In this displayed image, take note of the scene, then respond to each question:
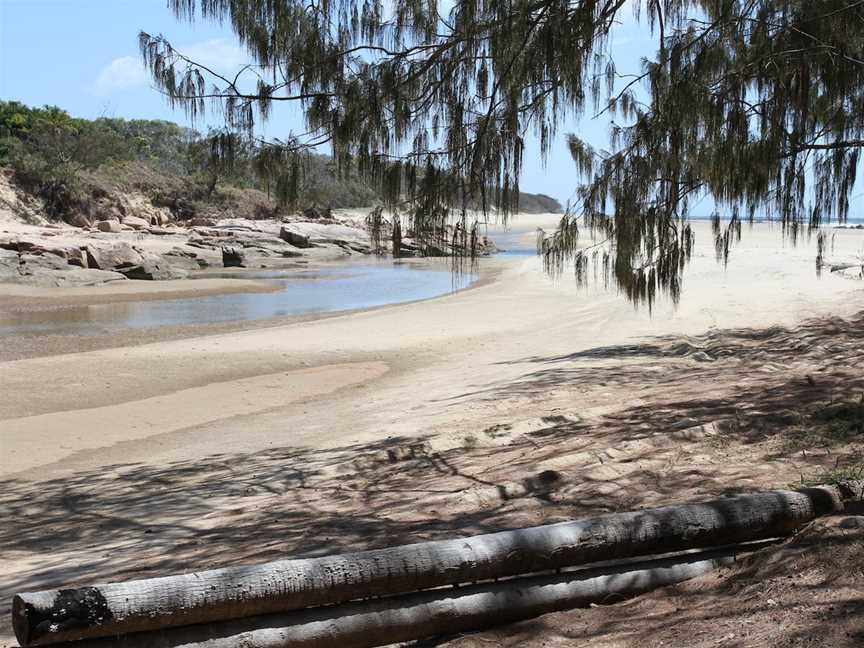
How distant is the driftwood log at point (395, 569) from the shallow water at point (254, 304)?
11075 mm

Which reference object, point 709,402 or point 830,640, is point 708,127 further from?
point 830,640

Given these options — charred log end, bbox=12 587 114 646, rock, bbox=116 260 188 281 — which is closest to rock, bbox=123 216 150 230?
rock, bbox=116 260 188 281

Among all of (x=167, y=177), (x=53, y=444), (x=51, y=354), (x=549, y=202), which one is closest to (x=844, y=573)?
(x=53, y=444)

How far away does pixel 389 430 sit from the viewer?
24.9ft

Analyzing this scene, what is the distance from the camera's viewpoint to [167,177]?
153ft

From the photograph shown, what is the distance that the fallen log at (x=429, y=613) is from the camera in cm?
276

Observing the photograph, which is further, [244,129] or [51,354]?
[51,354]

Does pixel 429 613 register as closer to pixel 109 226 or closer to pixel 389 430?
pixel 389 430

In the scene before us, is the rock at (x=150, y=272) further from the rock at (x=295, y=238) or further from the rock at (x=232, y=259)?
the rock at (x=295, y=238)

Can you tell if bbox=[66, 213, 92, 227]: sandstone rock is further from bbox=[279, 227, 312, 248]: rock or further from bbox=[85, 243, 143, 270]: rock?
bbox=[85, 243, 143, 270]: rock

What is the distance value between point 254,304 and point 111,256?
826cm

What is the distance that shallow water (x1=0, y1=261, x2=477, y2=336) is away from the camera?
17.6 m

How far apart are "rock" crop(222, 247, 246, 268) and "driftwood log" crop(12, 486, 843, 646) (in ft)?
97.2

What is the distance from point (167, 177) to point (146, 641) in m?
46.5
